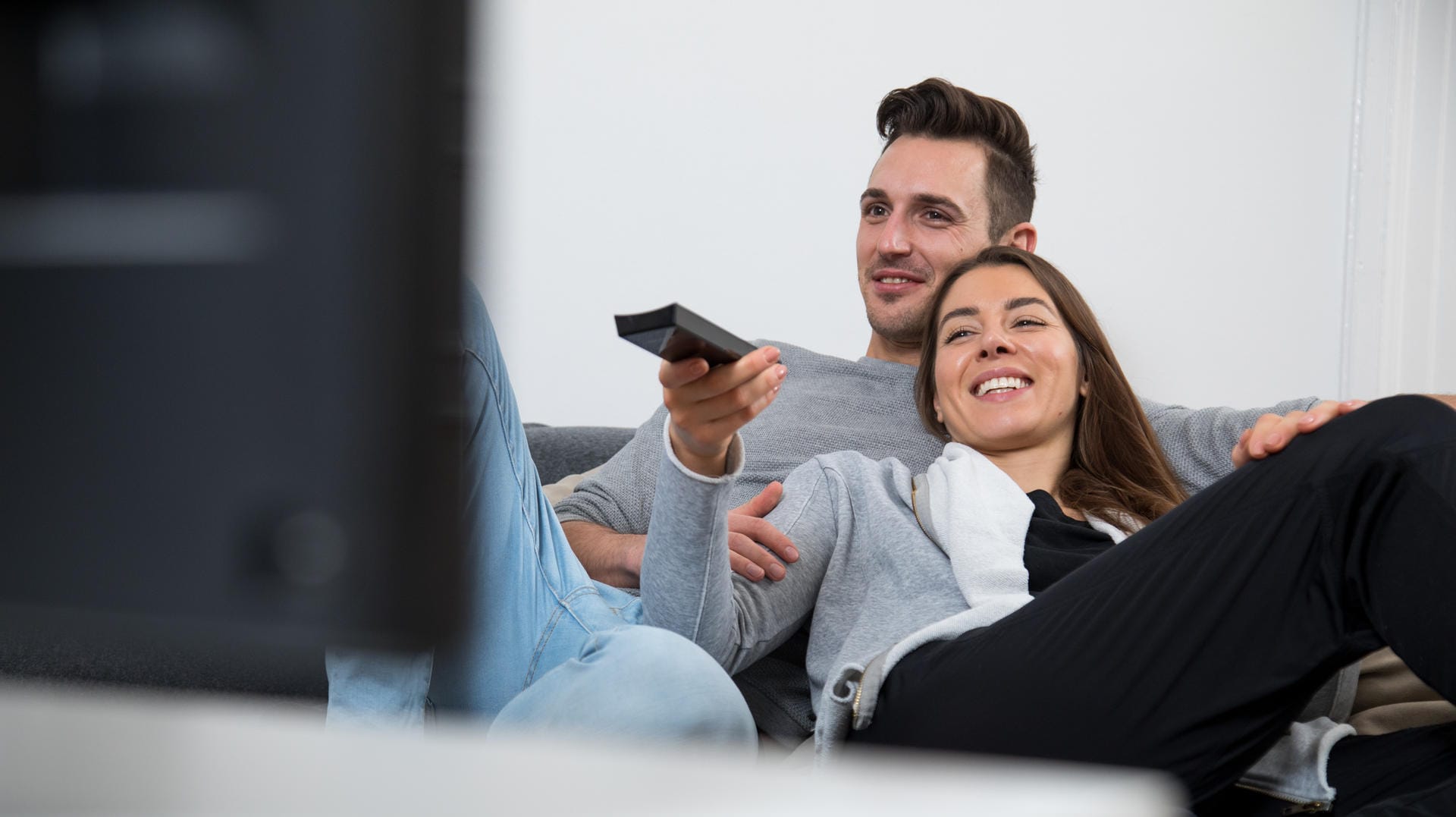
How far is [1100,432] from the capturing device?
179 cm

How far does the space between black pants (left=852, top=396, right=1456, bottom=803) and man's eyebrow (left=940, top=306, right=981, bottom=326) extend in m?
0.69

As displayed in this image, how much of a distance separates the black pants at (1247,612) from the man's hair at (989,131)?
1.17 m

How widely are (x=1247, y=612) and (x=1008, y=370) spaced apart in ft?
2.29

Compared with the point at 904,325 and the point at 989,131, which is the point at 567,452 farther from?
the point at 989,131

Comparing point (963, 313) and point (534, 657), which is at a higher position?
point (963, 313)

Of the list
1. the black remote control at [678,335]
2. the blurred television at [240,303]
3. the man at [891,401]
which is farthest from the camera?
the man at [891,401]

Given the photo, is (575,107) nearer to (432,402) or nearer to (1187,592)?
(1187,592)

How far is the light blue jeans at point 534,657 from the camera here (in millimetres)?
1029

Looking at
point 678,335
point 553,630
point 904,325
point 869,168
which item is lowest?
point 553,630

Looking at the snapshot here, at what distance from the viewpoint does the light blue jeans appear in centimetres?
103

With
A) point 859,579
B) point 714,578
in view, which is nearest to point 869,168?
point 859,579

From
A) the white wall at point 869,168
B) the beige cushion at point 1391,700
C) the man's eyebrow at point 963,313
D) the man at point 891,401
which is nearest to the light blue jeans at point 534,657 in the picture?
the man at point 891,401

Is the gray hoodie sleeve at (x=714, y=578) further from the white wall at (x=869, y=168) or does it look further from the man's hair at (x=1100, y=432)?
the white wall at (x=869, y=168)

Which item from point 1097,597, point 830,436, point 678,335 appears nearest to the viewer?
point 678,335
